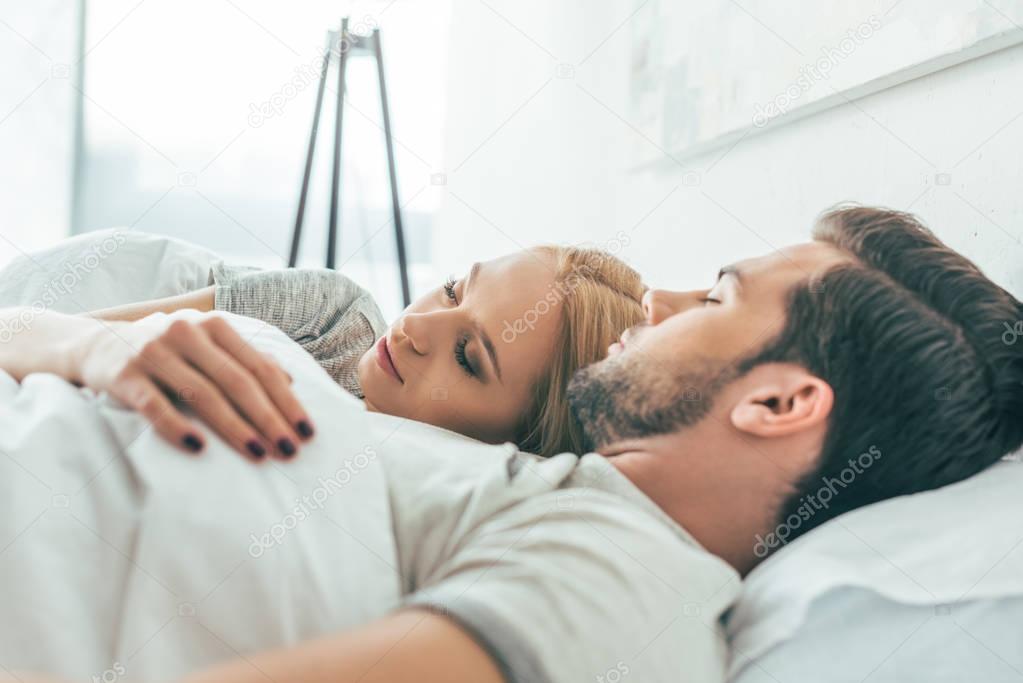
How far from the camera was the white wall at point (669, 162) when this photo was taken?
42.4 inches

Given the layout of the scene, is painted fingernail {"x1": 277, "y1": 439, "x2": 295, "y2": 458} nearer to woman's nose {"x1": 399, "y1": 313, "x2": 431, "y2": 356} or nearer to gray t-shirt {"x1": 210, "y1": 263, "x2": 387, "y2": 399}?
woman's nose {"x1": 399, "y1": 313, "x2": 431, "y2": 356}

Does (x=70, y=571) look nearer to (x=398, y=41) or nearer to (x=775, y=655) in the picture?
(x=775, y=655)

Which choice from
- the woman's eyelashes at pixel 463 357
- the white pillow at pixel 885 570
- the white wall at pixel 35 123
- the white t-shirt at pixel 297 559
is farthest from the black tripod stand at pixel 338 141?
the white pillow at pixel 885 570

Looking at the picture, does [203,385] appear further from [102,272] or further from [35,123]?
[35,123]

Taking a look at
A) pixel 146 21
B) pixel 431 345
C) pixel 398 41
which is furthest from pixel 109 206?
pixel 431 345

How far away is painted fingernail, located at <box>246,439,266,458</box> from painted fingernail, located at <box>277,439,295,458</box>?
0.02 metres

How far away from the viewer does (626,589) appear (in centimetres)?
62

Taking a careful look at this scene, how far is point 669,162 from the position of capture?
202cm

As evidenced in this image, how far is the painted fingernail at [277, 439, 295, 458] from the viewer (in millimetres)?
A: 646

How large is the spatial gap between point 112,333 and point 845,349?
669 mm

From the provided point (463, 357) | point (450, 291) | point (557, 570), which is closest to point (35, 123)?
point (450, 291)

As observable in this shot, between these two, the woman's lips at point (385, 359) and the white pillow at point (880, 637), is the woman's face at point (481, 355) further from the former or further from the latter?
the white pillow at point (880, 637)

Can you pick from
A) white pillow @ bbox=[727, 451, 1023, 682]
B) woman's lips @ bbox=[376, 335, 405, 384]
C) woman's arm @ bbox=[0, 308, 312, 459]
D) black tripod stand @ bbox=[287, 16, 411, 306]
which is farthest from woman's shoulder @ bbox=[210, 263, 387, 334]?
black tripod stand @ bbox=[287, 16, 411, 306]

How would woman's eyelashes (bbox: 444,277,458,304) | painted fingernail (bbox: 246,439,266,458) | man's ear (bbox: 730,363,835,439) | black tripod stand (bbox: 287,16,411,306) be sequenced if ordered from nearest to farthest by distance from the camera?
painted fingernail (bbox: 246,439,266,458)
man's ear (bbox: 730,363,835,439)
woman's eyelashes (bbox: 444,277,458,304)
black tripod stand (bbox: 287,16,411,306)
